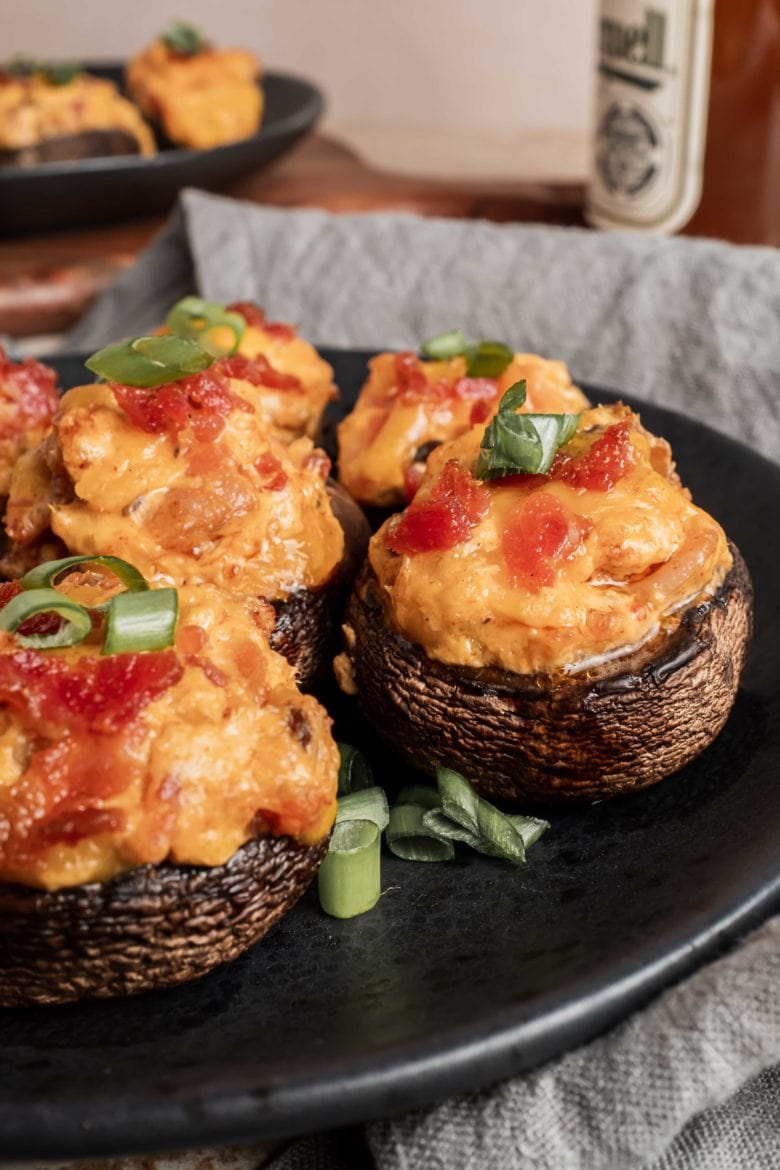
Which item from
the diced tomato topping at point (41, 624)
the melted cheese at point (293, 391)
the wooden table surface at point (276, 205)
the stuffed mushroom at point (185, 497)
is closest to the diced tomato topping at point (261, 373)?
the melted cheese at point (293, 391)

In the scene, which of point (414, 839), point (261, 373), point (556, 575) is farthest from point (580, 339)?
point (414, 839)

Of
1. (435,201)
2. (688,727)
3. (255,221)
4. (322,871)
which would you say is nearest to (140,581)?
(322,871)

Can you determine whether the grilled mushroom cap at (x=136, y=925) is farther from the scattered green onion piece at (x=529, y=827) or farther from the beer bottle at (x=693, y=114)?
the beer bottle at (x=693, y=114)

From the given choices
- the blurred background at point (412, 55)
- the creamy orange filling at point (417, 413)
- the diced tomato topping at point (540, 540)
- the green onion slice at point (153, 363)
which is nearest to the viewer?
the diced tomato topping at point (540, 540)

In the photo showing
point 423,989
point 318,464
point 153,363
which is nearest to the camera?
point 423,989

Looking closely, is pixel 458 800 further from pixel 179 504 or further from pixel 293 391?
pixel 293 391

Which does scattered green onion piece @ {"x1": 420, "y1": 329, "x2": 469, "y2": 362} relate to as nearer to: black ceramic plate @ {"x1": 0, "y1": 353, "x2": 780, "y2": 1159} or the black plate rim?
black ceramic plate @ {"x1": 0, "y1": 353, "x2": 780, "y2": 1159}

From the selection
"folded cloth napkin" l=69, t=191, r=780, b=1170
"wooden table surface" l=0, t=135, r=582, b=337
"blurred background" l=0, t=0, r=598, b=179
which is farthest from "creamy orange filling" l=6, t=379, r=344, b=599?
"blurred background" l=0, t=0, r=598, b=179
